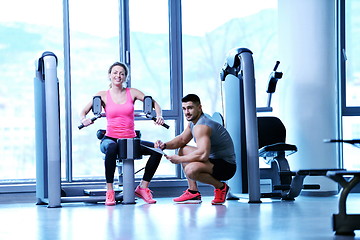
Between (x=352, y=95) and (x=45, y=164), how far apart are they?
11.5 ft

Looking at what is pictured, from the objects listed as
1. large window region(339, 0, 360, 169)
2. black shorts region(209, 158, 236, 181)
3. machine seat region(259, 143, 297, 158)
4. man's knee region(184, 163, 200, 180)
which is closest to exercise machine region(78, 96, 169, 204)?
man's knee region(184, 163, 200, 180)

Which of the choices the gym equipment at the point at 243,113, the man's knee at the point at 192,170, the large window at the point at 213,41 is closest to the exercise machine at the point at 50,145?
the man's knee at the point at 192,170

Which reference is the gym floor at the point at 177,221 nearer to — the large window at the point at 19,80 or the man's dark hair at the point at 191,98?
the large window at the point at 19,80

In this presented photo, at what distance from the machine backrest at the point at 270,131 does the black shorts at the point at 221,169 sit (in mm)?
745

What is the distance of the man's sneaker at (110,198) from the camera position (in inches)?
217

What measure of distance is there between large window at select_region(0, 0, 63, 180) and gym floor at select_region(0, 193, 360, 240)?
74 cm

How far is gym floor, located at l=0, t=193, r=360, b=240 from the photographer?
3.26 m

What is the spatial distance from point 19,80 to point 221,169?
250cm

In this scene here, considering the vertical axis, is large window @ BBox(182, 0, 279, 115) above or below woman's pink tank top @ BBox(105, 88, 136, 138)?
above

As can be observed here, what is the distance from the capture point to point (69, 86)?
6.49 m

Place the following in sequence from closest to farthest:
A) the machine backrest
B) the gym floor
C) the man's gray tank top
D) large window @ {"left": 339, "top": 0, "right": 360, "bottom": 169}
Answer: the gym floor < the man's gray tank top < the machine backrest < large window @ {"left": 339, "top": 0, "right": 360, "bottom": 169}

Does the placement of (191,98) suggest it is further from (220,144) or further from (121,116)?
(121,116)

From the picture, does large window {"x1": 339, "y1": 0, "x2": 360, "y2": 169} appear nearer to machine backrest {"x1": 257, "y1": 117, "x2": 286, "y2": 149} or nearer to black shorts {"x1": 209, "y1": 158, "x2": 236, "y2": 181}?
machine backrest {"x1": 257, "y1": 117, "x2": 286, "y2": 149}

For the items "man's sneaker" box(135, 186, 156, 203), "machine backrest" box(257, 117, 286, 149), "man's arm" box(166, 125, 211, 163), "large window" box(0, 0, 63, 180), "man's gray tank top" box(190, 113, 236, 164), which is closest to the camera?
"man's arm" box(166, 125, 211, 163)
